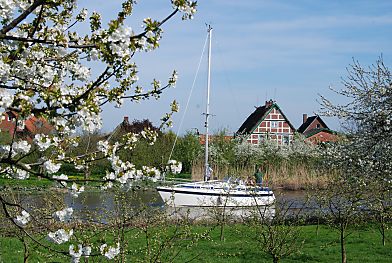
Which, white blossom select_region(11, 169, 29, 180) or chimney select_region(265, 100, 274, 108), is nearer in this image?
white blossom select_region(11, 169, 29, 180)

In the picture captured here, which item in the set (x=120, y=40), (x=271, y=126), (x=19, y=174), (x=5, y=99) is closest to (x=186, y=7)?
(x=120, y=40)

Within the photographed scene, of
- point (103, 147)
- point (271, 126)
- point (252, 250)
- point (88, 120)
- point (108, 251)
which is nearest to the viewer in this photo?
point (88, 120)

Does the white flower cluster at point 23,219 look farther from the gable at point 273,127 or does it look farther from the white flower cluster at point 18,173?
the gable at point 273,127

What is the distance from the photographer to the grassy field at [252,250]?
954 centimetres

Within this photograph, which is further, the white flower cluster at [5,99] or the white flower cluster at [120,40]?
the white flower cluster at [120,40]

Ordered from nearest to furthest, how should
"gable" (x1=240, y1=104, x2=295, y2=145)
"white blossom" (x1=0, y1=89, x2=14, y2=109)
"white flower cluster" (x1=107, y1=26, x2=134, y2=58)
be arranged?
"white blossom" (x1=0, y1=89, x2=14, y2=109) → "white flower cluster" (x1=107, y1=26, x2=134, y2=58) → "gable" (x1=240, y1=104, x2=295, y2=145)

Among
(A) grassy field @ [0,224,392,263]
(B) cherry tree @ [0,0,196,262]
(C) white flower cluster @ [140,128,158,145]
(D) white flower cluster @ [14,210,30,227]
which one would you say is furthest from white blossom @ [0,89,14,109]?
(A) grassy field @ [0,224,392,263]

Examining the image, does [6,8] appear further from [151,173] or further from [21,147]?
[151,173]

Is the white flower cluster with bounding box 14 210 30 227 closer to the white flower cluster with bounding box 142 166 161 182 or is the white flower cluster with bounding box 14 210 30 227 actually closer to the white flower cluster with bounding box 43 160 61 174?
the white flower cluster with bounding box 43 160 61 174

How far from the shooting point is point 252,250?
34.6ft

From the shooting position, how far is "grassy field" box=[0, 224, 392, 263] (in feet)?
31.3

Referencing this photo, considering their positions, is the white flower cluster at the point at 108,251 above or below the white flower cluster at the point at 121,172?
below

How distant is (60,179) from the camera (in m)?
2.91

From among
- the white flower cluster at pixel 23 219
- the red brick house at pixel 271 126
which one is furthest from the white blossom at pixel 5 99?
the red brick house at pixel 271 126
